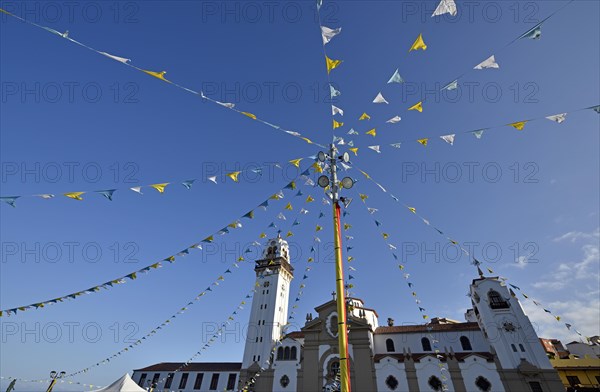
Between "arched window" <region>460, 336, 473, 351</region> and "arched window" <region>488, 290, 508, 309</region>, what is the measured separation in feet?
15.6

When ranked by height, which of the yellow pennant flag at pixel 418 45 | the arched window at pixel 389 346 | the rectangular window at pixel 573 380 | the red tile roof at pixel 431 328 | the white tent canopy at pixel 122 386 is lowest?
the white tent canopy at pixel 122 386

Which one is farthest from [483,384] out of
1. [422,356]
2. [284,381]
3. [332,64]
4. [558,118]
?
[332,64]

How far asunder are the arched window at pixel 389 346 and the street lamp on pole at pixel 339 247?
3341 cm

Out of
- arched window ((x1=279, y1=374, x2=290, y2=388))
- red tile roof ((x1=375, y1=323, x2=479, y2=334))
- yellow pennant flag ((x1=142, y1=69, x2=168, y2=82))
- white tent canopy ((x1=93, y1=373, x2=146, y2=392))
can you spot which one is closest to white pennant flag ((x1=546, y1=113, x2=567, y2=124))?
yellow pennant flag ((x1=142, y1=69, x2=168, y2=82))

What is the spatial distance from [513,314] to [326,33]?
37469mm

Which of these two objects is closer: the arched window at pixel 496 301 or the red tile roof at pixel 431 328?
the arched window at pixel 496 301

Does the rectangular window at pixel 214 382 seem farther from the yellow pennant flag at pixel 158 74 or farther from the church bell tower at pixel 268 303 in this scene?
the yellow pennant flag at pixel 158 74

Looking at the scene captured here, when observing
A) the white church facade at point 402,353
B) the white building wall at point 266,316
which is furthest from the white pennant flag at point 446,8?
the white building wall at point 266,316

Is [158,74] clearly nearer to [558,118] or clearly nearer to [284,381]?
[558,118]

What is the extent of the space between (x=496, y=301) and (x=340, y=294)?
34.8 metres

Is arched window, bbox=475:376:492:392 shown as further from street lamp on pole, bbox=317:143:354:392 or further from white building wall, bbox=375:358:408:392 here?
street lamp on pole, bbox=317:143:354:392

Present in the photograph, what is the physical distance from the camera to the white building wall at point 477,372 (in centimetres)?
2877

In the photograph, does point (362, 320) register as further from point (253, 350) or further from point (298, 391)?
point (253, 350)

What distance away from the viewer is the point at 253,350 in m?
38.3
